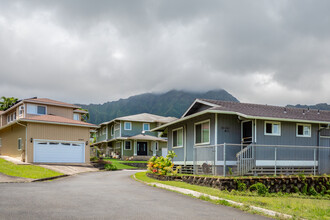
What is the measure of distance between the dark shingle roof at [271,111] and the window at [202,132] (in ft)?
4.09

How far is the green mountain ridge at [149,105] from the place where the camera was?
412 ft

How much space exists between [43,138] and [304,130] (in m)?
20.2

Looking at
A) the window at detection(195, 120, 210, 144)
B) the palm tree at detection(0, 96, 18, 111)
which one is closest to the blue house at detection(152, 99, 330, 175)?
the window at detection(195, 120, 210, 144)

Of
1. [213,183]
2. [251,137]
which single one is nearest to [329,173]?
[251,137]

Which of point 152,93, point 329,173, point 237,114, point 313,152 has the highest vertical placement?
point 152,93

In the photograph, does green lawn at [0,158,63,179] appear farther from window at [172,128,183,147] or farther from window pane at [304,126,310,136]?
window pane at [304,126,310,136]

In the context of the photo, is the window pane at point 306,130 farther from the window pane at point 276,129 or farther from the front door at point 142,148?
the front door at point 142,148

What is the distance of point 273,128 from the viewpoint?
1831 centimetres

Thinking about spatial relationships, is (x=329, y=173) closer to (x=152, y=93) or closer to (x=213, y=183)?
(x=213, y=183)

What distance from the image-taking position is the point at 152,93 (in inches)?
5773

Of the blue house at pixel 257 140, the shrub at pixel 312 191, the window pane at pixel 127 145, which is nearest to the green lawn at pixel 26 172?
the blue house at pixel 257 140

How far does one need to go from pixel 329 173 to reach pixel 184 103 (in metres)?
110

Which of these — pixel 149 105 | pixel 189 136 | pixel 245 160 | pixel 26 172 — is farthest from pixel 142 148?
pixel 149 105

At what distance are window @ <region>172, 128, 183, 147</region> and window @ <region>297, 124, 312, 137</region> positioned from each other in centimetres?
729
